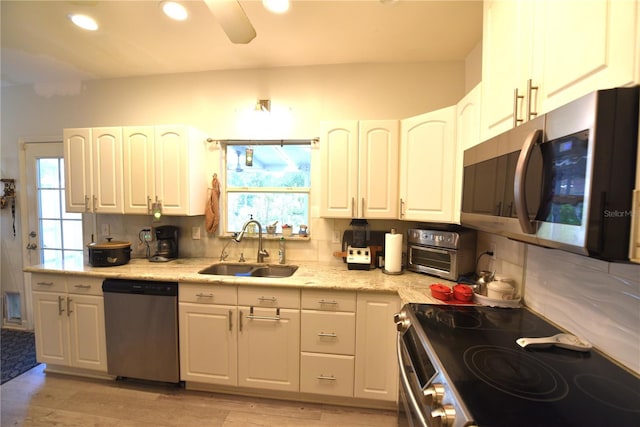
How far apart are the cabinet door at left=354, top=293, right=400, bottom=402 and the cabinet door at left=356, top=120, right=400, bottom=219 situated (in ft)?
2.31

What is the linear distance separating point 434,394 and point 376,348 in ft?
3.43

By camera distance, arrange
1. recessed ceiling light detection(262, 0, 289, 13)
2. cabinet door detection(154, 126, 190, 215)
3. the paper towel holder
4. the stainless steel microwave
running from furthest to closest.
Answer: cabinet door detection(154, 126, 190, 215)
the paper towel holder
recessed ceiling light detection(262, 0, 289, 13)
the stainless steel microwave

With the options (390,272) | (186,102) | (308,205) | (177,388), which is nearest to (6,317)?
(177,388)

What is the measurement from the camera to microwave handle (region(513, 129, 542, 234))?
2.55ft

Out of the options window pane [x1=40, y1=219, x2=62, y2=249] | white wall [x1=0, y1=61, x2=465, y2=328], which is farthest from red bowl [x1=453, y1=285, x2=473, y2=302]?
window pane [x1=40, y1=219, x2=62, y2=249]

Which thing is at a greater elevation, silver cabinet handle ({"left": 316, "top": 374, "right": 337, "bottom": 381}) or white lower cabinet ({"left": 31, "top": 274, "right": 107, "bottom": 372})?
white lower cabinet ({"left": 31, "top": 274, "right": 107, "bottom": 372})

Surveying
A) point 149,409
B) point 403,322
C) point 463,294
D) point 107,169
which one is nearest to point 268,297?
point 403,322

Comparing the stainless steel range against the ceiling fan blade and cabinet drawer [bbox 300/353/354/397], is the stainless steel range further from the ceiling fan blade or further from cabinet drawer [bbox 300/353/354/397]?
the ceiling fan blade

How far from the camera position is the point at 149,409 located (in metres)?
1.80

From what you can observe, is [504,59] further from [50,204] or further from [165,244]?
[50,204]

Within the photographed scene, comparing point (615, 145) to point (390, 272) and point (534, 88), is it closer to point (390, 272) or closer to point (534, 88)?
point (534, 88)

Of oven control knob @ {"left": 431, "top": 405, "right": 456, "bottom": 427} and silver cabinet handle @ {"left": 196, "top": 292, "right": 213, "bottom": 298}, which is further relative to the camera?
silver cabinet handle @ {"left": 196, "top": 292, "right": 213, "bottom": 298}

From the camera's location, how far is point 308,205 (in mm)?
2477

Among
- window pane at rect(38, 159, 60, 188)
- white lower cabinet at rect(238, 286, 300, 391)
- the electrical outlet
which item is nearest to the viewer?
white lower cabinet at rect(238, 286, 300, 391)
